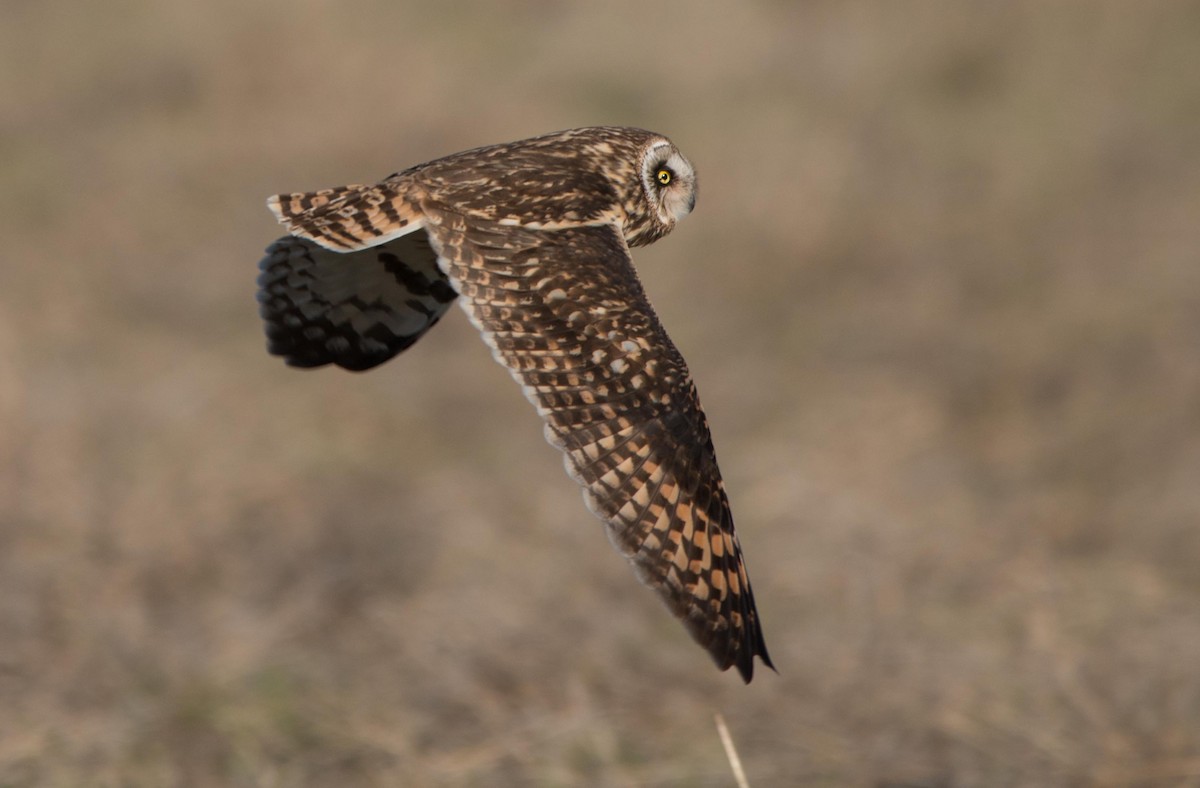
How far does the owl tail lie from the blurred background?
2396mm

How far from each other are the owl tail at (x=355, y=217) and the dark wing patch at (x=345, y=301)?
32 centimetres

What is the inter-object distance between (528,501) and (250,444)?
1371 mm

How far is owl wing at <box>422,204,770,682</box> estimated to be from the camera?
2.90m

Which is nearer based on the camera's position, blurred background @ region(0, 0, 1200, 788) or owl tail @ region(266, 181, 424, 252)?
owl tail @ region(266, 181, 424, 252)

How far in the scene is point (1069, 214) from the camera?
37.3ft

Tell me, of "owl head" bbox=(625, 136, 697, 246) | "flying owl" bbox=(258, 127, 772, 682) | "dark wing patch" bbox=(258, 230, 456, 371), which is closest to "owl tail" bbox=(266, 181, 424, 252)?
"flying owl" bbox=(258, 127, 772, 682)

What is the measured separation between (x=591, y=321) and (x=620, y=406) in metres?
0.17

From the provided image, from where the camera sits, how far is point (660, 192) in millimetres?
3504

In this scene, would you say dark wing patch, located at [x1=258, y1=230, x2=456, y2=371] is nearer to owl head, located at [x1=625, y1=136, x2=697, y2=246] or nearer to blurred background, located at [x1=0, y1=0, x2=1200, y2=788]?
owl head, located at [x1=625, y1=136, x2=697, y2=246]

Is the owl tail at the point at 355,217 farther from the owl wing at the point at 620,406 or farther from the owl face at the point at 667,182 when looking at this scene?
the owl face at the point at 667,182

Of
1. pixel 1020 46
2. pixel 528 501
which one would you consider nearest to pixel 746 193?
pixel 1020 46

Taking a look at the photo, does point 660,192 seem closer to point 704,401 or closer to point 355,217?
point 355,217

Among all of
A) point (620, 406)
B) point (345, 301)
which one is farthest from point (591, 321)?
point (345, 301)

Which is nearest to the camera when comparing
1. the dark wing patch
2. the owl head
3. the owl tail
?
the owl tail
